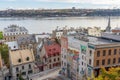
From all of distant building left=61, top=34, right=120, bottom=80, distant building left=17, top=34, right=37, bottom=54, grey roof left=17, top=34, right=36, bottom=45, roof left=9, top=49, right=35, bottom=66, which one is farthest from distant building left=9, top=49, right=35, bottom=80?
grey roof left=17, top=34, right=36, bottom=45

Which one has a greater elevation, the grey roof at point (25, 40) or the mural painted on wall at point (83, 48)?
the mural painted on wall at point (83, 48)

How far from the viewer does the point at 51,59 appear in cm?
6325

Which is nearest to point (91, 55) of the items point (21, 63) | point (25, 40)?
point (21, 63)

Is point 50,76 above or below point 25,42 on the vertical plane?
below

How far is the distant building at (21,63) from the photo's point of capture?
52.9m

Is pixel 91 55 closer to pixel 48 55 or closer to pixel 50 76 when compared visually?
pixel 50 76

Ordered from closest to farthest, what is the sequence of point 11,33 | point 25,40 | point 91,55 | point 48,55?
point 91,55 < point 48,55 < point 25,40 < point 11,33

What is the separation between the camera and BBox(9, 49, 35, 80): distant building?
52.9m

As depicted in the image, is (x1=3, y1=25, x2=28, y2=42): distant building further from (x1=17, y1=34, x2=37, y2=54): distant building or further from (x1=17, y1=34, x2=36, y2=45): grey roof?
(x1=17, y1=34, x2=37, y2=54): distant building

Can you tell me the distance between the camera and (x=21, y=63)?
2099 inches

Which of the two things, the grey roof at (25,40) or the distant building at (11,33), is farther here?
the distant building at (11,33)

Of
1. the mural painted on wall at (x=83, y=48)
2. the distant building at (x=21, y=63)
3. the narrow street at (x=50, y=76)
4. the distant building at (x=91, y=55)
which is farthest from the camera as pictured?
the distant building at (x=21, y=63)

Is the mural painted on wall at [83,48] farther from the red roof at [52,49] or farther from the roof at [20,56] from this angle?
the red roof at [52,49]

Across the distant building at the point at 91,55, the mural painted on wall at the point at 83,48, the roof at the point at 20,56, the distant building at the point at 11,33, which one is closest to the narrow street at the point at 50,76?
the distant building at the point at 91,55
